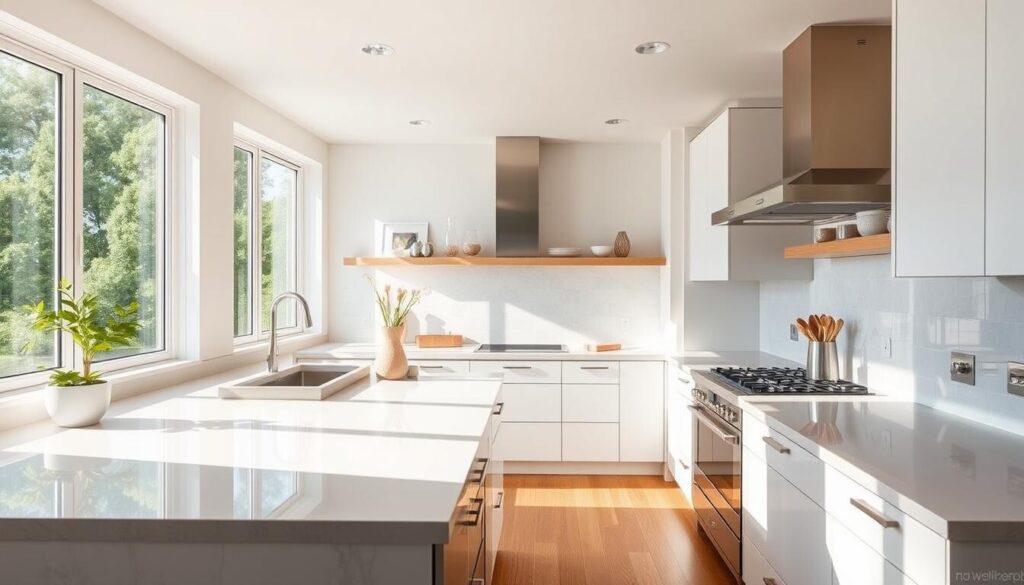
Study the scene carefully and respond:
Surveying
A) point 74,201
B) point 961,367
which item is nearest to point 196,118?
point 74,201

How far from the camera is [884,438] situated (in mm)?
1918

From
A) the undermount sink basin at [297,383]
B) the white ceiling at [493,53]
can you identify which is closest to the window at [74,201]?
the white ceiling at [493,53]

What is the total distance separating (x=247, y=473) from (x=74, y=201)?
5.57ft

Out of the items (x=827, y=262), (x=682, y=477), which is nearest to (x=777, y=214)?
(x=827, y=262)

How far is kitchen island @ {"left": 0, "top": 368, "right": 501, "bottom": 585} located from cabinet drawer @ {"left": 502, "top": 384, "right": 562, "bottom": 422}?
2.47 m

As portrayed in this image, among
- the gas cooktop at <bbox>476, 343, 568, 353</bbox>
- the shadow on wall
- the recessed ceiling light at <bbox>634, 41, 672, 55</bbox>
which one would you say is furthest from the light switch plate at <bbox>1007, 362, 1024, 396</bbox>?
the shadow on wall

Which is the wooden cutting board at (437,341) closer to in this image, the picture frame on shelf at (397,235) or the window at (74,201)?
the picture frame on shelf at (397,235)

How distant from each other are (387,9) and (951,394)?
102 inches

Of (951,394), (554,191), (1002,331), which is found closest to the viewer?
(1002,331)

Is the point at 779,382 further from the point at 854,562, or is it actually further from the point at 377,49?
the point at 377,49

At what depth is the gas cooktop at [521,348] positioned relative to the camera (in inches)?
177

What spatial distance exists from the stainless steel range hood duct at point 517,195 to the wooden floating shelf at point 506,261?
3.5 inches

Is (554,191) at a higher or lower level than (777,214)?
higher

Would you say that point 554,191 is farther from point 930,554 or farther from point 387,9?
point 930,554
